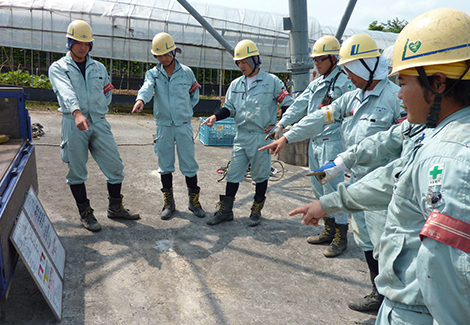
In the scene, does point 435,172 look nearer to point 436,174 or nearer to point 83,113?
point 436,174

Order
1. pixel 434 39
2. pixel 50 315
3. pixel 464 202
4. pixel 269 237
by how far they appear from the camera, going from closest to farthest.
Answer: pixel 464 202 < pixel 434 39 < pixel 50 315 < pixel 269 237

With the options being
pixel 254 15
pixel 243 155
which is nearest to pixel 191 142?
pixel 243 155

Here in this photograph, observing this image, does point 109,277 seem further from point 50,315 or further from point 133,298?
point 50,315

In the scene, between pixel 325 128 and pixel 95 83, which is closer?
pixel 325 128

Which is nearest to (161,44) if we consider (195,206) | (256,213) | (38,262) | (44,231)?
(195,206)

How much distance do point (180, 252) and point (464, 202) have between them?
3105 millimetres

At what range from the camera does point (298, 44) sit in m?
5.58

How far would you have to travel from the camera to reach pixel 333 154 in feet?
12.5

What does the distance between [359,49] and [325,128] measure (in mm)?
1041

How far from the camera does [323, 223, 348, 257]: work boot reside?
Result: 3834 mm

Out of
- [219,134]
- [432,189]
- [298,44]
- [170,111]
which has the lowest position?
[219,134]

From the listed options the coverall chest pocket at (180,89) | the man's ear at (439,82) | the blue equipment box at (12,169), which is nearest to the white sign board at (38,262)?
the blue equipment box at (12,169)

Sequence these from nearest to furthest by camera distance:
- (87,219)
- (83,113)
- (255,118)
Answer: (83,113), (87,219), (255,118)

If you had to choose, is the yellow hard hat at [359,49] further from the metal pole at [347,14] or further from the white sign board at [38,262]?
the metal pole at [347,14]
